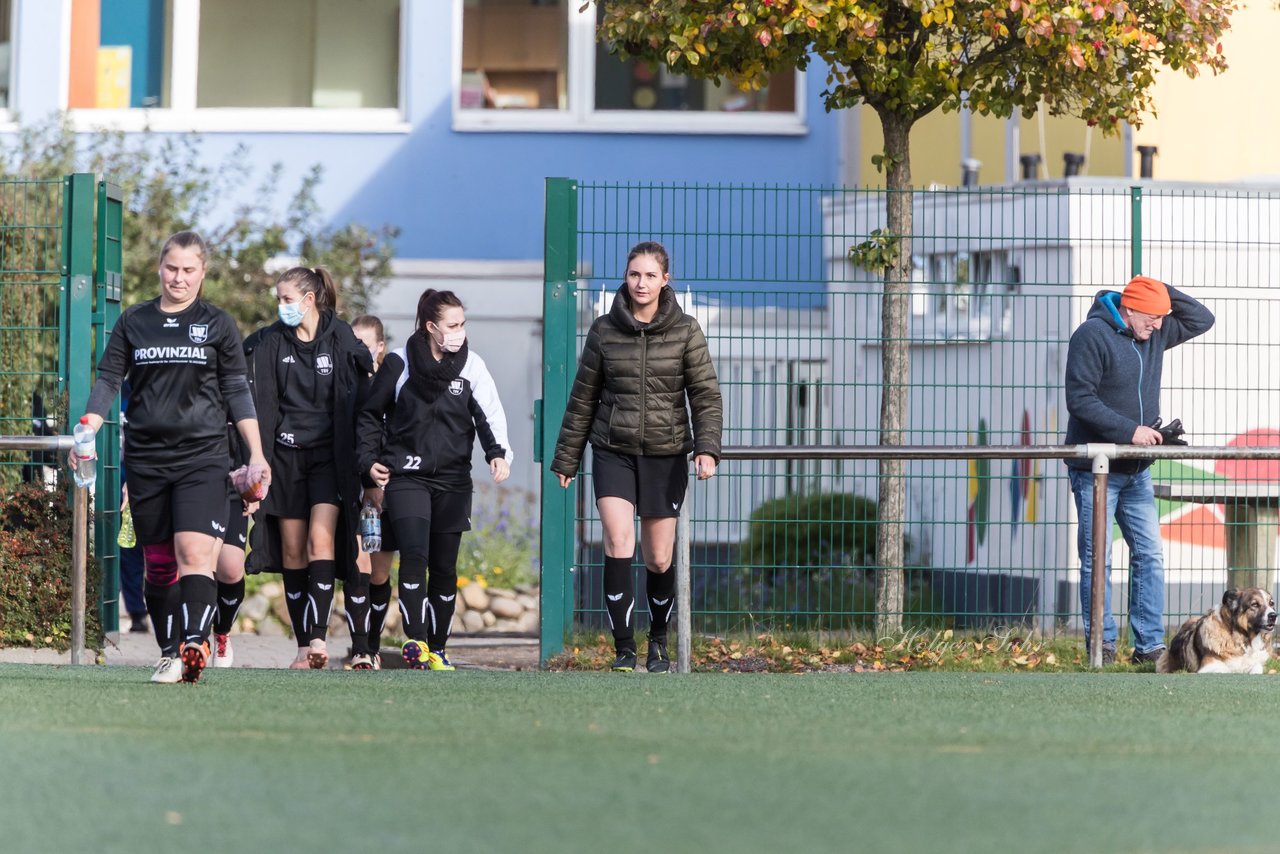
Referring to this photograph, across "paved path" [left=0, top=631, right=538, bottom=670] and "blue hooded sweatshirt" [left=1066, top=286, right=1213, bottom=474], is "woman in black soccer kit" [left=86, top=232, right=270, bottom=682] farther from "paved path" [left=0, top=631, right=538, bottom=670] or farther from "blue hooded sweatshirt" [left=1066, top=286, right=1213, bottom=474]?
"blue hooded sweatshirt" [left=1066, top=286, right=1213, bottom=474]

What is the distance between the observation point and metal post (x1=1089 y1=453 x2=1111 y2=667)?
9.16m

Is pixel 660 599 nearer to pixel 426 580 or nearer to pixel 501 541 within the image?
pixel 426 580

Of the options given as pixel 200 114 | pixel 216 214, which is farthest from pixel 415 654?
pixel 200 114

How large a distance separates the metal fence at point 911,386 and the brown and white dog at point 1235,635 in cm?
86

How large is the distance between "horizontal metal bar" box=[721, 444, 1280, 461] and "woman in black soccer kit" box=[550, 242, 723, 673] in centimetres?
52

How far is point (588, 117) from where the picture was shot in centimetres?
1698

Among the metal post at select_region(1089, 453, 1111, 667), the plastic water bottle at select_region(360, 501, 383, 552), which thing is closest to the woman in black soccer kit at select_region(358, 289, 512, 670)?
the plastic water bottle at select_region(360, 501, 383, 552)

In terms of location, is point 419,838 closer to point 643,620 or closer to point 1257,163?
point 643,620

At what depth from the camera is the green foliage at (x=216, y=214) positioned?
49.3 ft

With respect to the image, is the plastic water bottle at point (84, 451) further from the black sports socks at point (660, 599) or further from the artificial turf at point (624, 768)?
the black sports socks at point (660, 599)

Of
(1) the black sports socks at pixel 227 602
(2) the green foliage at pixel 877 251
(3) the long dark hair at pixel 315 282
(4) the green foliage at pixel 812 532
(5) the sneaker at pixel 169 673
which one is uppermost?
(2) the green foliage at pixel 877 251

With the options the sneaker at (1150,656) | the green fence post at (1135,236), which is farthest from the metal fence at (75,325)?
the green fence post at (1135,236)

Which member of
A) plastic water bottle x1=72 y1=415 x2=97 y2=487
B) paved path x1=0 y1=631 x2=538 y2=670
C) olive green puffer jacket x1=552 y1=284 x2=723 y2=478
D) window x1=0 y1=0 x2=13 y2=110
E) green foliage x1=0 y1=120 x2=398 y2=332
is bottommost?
paved path x1=0 y1=631 x2=538 y2=670

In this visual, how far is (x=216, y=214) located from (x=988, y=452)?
9.51 meters
